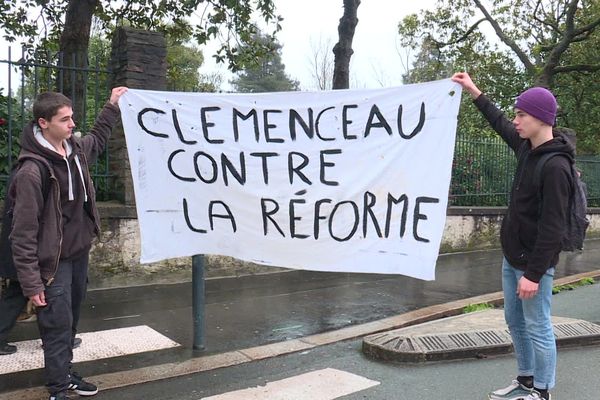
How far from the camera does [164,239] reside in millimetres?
4379

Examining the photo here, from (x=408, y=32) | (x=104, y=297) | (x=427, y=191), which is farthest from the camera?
(x=408, y=32)

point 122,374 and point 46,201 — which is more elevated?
point 46,201

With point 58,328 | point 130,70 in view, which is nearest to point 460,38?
point 130,70

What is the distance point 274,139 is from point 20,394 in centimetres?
238

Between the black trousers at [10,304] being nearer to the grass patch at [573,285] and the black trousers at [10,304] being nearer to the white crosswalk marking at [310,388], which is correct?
the white crosswalk marking at [310,388]

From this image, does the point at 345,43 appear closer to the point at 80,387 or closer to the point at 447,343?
the point at 447,343

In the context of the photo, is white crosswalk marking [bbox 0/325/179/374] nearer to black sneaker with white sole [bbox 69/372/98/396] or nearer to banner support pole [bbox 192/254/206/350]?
banner support pole [bbox 192/254/206/350]

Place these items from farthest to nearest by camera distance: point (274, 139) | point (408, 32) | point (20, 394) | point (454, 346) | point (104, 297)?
1. point (408, 32)
2. point (104, 297)
3. point (454, 346)
4. point (274, 139)
5. point (20, 394)

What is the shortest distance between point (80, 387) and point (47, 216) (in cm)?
120

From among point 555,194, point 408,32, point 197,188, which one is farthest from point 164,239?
point 408,32

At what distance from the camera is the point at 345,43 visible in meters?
9.34

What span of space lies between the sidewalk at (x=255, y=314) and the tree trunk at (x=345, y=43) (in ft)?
11.4

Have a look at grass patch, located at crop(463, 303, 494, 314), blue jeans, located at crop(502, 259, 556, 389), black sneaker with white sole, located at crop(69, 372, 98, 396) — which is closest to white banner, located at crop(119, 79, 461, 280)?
blue jeans, located at crop(502, 259, 556, 389)

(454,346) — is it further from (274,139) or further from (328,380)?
(274,139)
